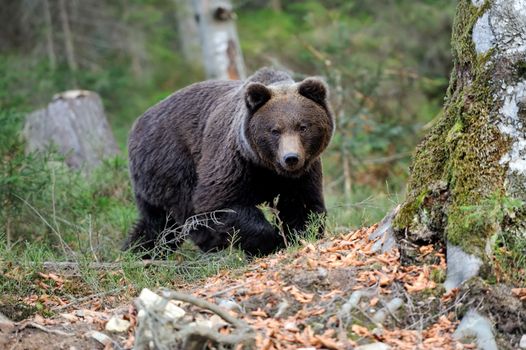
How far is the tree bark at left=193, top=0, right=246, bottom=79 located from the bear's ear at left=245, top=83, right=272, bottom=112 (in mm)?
6918

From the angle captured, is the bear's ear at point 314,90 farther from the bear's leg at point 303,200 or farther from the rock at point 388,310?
the rock at point 388,310

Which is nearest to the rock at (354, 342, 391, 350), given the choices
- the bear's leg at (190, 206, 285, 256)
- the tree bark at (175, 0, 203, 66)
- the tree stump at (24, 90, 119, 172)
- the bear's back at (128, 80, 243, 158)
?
the bear's leg at (190, 206, 285, 256)

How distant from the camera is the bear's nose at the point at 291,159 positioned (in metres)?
6.79

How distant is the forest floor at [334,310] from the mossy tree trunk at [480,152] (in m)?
0.25

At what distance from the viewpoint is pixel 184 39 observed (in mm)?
24328

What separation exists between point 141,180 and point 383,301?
4371 millimetres

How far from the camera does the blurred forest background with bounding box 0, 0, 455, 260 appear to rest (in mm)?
8508

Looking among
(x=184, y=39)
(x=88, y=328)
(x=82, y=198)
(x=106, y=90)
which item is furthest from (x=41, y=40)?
(x=88, y=328)

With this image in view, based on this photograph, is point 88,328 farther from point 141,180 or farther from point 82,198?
point 82,198

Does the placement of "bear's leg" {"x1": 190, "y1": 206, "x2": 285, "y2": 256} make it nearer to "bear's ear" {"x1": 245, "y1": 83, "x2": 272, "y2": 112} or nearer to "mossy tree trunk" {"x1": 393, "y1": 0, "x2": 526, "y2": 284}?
"bear's ear" {"x1": 245, "y1": 83, "x2": 272, "y2": 112}

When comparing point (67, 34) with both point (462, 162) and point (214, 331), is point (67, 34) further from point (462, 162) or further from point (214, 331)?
point (214, 331)

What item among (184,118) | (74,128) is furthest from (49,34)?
(184,118)

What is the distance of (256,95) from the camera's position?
714 centimetres

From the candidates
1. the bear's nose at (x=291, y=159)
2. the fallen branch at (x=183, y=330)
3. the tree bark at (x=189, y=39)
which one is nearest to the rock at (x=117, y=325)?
the fallen branch at (x=183, y=330)
